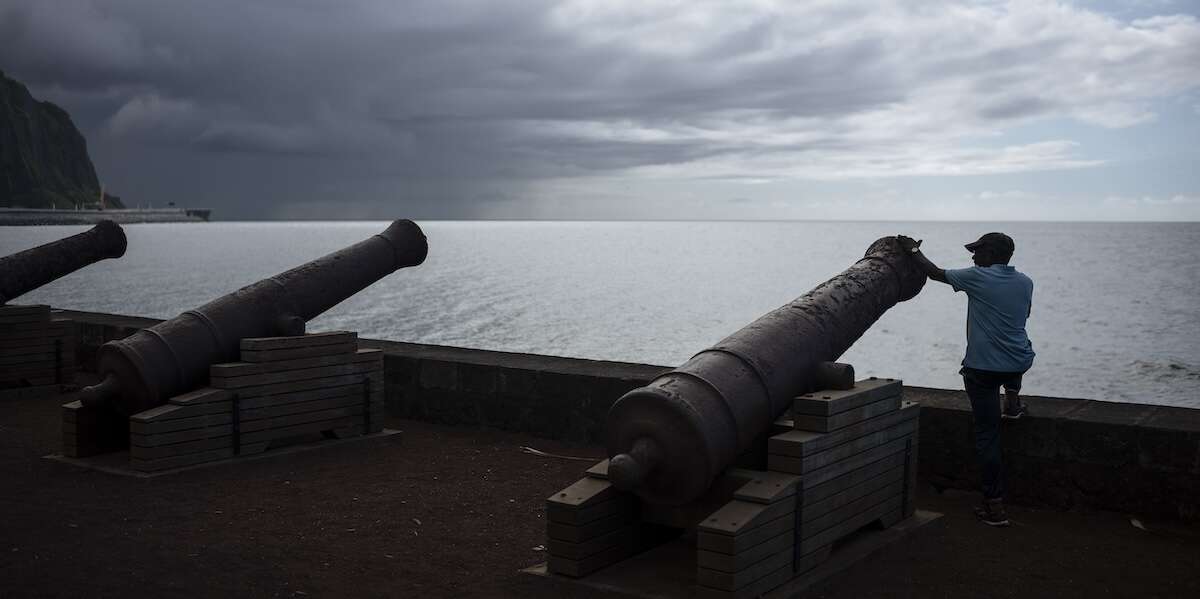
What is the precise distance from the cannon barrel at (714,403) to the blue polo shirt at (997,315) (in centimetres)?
85

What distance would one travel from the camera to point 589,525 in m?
5.09

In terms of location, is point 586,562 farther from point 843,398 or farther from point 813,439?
point 843,398

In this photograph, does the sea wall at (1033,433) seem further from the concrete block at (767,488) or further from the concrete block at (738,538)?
the concrete block at (738,538)

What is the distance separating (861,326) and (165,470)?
15.6ft

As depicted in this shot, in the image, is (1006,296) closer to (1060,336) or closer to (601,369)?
(601,369)

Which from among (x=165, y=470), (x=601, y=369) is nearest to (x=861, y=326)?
(x=601, y=369)

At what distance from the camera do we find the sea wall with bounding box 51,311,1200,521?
6160 mm

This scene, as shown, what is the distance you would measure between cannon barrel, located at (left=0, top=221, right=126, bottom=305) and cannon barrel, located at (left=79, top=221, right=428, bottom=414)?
3520 mm

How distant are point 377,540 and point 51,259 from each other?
7.02m

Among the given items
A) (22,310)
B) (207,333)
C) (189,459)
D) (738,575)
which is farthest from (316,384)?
(22,310)

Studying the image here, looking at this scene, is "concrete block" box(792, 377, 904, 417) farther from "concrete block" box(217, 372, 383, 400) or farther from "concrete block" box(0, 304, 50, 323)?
→ "concrete block" box(0, 304, 50, 323)

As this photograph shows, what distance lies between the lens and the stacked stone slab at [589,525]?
5.03 metres

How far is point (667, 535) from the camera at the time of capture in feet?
18.4

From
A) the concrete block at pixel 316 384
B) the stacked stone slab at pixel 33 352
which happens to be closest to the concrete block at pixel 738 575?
the concrete block at pixel 316 384
